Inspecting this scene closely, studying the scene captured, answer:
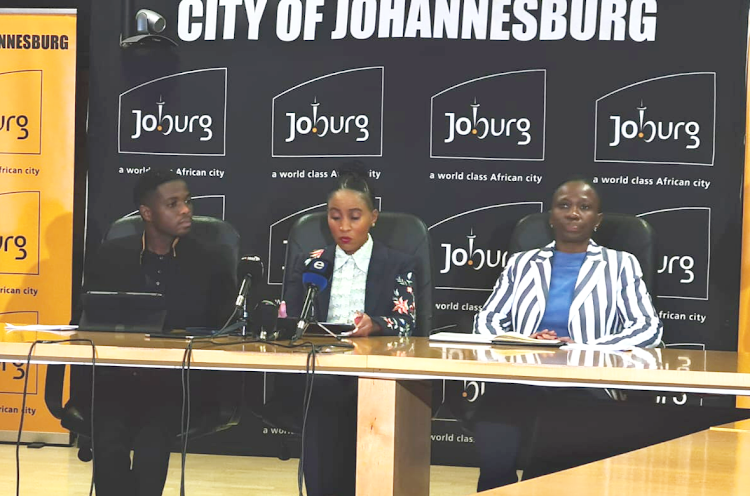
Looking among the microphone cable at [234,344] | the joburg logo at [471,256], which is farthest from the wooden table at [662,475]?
the joburg logo at [471,256]

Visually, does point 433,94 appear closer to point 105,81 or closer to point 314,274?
point 105,81

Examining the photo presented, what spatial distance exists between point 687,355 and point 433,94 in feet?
7.22

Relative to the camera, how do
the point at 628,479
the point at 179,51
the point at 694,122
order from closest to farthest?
the point at 628,479, the point at 694,122, the point at 179,51

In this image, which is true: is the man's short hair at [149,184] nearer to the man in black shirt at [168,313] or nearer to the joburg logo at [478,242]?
the man in black shirt at [168,313]

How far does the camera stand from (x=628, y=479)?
1086mm

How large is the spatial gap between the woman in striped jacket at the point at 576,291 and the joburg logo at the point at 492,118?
98cm

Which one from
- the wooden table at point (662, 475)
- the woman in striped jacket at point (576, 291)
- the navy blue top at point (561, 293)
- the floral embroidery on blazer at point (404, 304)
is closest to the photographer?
the wooden table at point (662, 475)

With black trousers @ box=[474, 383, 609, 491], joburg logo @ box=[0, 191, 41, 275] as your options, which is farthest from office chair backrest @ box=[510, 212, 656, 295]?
joburg logo @ box=[0, 191, 41, 275]

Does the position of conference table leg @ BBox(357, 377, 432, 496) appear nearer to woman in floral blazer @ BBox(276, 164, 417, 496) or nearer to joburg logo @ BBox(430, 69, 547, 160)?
woman in floral blazer @ BBox(276, 164, 417, 496)

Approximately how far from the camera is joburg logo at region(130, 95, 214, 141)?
4840mm

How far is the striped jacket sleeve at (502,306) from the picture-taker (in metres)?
3.65

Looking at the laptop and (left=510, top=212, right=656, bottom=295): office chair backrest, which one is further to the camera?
(left=510, top=212, right=656, bottom=295): office chair backrest

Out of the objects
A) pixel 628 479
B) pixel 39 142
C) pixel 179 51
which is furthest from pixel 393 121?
pixel 628 479

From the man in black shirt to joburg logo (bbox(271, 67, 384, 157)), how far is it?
1.17 meters
